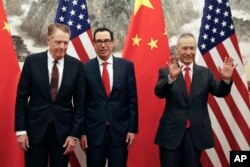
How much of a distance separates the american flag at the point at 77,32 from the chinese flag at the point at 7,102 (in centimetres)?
51

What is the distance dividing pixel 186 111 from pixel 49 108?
3.34 feet

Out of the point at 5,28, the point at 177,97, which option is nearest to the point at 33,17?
the point at 5,28

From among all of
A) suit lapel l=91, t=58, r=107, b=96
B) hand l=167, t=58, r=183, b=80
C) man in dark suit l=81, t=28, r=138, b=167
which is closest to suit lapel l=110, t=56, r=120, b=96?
man in dark suit l=81, t=28, r=138, b=167

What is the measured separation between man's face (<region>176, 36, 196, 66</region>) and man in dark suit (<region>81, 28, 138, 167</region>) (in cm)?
43

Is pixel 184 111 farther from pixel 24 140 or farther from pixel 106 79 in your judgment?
pixel 24 140

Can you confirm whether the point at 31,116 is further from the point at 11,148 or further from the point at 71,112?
the point at 11,148

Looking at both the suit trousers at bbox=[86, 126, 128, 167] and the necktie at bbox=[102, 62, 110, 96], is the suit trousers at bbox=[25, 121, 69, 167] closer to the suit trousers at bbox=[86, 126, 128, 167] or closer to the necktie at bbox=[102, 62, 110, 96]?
the suit trousers at bbox=[86, 126, 128, 167]

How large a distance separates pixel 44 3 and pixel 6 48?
1030 mm

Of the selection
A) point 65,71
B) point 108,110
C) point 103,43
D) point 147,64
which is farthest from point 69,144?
point 147,64

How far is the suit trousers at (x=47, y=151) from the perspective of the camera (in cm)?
246

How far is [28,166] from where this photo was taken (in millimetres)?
2486

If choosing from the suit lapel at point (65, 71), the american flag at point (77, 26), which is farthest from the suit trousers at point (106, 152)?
the american flag at point (77, 26)

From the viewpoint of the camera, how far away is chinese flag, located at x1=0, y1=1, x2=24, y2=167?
119 inches

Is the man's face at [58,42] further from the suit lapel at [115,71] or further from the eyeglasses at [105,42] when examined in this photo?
the suit lapel at [115,71]
